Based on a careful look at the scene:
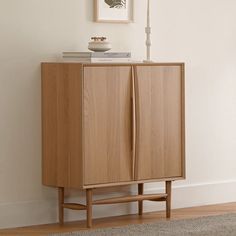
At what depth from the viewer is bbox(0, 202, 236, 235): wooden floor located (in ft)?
16.7

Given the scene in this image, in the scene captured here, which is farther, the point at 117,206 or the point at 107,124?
the point at 117,206

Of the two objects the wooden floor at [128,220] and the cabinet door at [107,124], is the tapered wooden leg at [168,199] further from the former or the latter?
the cabinet door at [107,124]

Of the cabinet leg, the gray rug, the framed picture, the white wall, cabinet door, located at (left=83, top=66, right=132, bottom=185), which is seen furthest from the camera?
the cabinet leg

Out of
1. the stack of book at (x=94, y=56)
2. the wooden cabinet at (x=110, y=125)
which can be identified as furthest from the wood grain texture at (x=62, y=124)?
the stack of book at (x=94, y=56)

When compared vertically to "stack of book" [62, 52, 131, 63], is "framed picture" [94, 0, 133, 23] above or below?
above

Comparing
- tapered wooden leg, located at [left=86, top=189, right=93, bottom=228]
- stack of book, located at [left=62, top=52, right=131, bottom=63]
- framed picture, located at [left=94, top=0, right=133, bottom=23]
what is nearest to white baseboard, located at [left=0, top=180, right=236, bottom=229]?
tapered wooden leg, located at [left=86, top=189, right=93, bottom=228]

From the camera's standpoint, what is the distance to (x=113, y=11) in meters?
5.51

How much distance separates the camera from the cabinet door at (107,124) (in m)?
5.05

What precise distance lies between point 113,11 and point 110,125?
33.9 inches

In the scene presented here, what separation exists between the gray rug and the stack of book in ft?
3.55

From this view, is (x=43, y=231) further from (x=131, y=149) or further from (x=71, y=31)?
(x=71, y=31)

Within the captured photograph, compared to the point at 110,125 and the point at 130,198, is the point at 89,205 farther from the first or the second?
the point at 110,125

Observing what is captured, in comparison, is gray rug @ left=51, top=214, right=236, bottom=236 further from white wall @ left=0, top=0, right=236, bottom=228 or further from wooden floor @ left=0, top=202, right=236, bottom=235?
white wall @ left=0, top=0, right=236, bottom=228

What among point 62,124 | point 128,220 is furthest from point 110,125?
point 128,220
